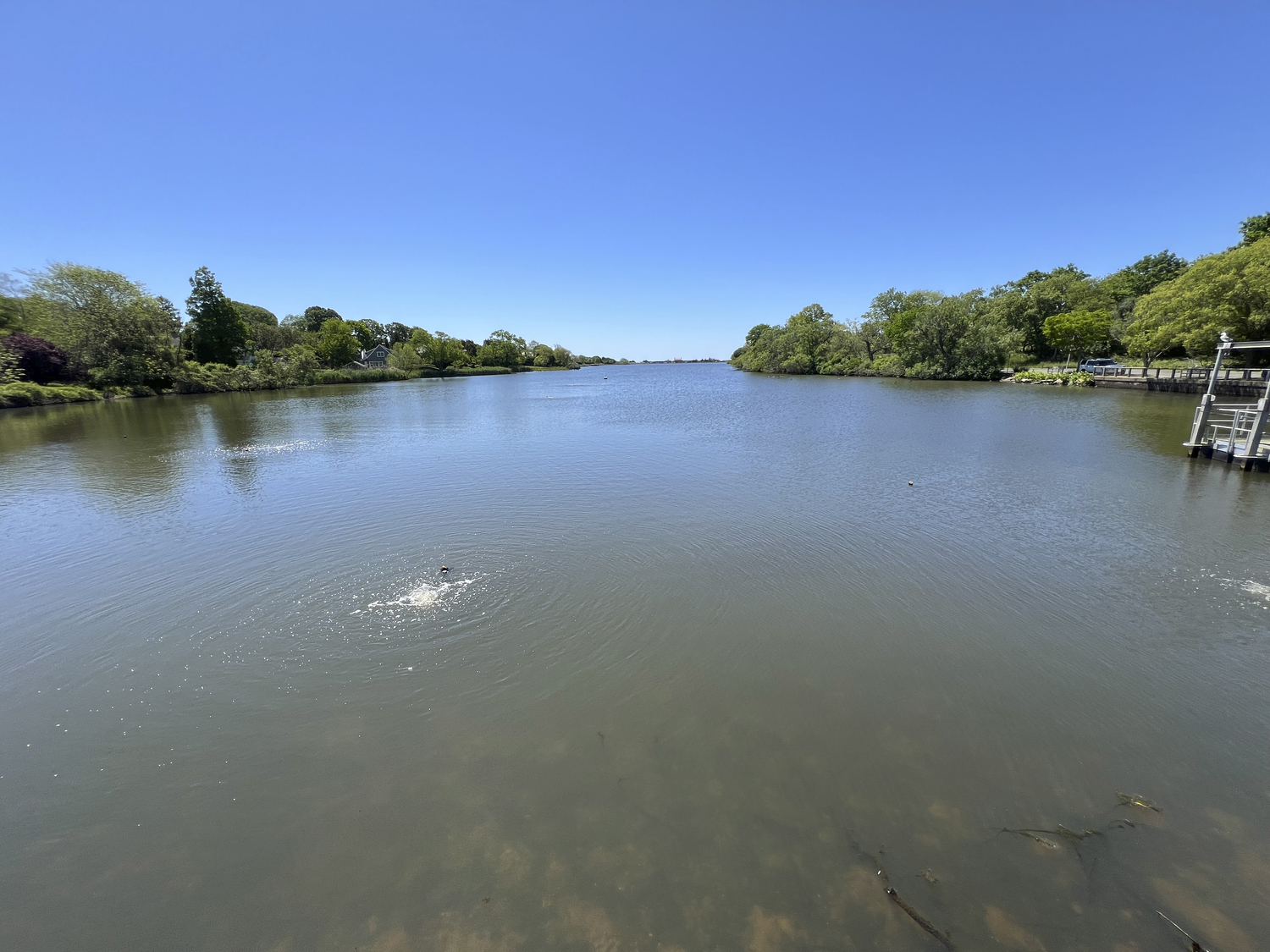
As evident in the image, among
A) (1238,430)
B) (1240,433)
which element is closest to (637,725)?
(1238,430)

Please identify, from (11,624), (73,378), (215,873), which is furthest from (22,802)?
(73,378)

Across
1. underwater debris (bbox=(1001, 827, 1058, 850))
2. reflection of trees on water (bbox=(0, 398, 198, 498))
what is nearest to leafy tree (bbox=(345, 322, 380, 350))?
reflection of trees on water (bbox=(0, 398, 198, 498))

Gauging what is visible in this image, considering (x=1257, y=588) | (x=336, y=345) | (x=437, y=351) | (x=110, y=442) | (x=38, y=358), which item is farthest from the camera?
(x=437, y=351)

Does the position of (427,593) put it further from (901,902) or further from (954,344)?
(954,344)

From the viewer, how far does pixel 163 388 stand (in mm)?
51188

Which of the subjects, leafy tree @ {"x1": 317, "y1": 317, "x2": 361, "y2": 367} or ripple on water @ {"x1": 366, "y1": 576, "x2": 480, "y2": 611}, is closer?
ripple on water @ {"x1": 366, "y1": 576, "x2": 480, "y2": 611}

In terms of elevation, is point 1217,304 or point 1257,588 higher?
point 1217,304

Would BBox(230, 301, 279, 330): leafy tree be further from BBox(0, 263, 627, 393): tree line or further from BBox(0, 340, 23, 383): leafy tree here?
BBox(0, 340, 23, 383): leafy tree

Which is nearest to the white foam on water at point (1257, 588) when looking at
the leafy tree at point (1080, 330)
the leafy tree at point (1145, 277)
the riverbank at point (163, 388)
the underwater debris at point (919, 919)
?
the underwater debris at point (919, 919)

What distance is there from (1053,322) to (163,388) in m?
95.6

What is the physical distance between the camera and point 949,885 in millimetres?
3443

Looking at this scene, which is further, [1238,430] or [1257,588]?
[1238,430]

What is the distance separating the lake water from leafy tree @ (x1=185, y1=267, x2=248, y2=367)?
6256cm

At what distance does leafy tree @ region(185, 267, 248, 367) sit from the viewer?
198 ft
